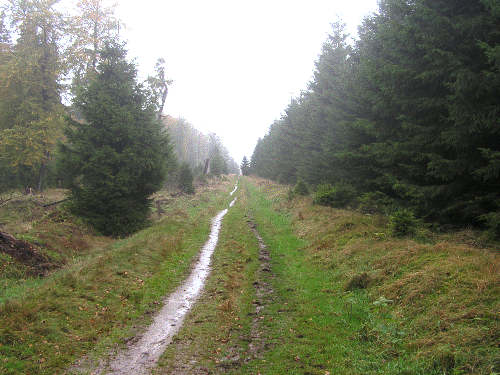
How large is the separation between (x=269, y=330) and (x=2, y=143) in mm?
24269

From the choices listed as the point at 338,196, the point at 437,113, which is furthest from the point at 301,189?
the point at 437,113

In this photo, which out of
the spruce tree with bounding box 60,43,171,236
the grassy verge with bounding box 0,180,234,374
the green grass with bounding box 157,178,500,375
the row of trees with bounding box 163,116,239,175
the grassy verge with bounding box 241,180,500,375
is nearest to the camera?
the grassy verge with bounding box 241,180,500,375

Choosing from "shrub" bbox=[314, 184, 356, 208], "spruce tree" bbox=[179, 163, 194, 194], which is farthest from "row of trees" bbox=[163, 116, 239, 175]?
"shrub" bbox=[314, 184, 356, 208]

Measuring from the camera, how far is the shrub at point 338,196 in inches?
720

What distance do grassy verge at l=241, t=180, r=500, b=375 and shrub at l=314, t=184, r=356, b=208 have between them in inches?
278

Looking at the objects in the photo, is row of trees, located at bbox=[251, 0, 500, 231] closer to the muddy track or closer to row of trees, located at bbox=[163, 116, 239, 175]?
the muddy track

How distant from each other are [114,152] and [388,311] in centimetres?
1442

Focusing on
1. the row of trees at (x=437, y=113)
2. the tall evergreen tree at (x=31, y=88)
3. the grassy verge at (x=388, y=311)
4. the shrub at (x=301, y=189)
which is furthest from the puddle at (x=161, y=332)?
the tall evergreen tree at (x=31, y=88)

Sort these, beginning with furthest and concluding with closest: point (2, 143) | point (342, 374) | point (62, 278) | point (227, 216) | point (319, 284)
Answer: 1. point (227, 216)
2. point (2, 143)
3. point (319, 284)
4. point (62, 278)
5. point (342, 374)

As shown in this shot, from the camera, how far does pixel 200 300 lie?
8742 millimetres

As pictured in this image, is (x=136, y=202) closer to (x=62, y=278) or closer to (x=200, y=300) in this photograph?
(x=62, y=278)

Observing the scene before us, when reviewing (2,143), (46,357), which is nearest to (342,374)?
(46,357)

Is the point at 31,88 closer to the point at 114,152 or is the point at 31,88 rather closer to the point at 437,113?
the point at 114,152

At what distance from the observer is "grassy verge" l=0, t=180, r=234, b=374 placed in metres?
5.79
